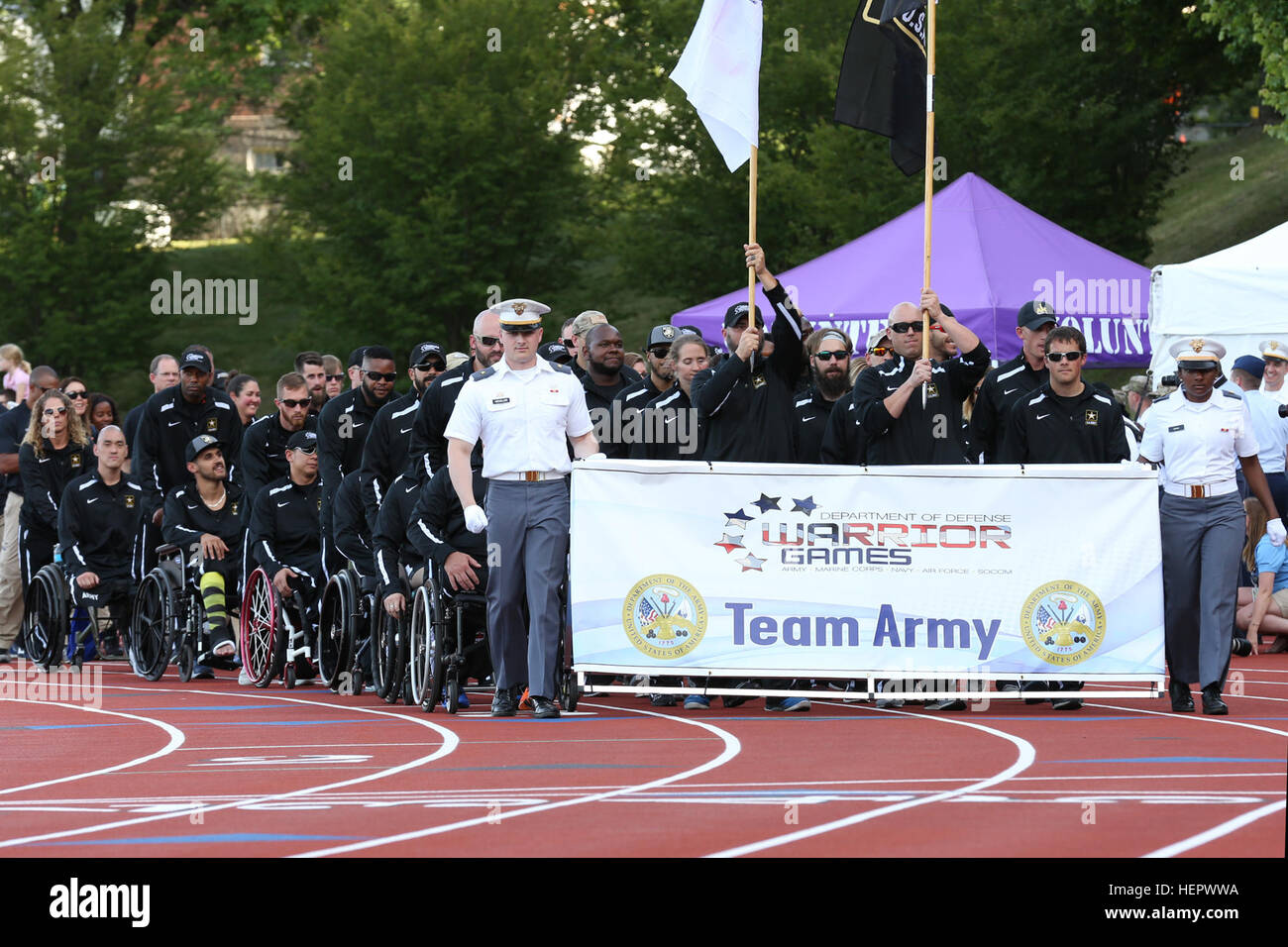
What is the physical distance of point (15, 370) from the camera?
23.6 meters

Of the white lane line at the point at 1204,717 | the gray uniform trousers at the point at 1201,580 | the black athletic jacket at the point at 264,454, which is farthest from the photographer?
the black athletic jacket at the point at 264,454

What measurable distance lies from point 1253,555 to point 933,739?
24.5 feet

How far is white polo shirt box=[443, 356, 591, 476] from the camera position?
12438mm

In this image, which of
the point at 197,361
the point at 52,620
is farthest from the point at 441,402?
the point at 52,620

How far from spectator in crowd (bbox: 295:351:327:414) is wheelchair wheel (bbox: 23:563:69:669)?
2.42 m

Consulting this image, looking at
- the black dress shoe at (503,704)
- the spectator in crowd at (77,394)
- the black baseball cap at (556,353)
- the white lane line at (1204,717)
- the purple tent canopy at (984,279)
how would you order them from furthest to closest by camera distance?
the purple tent canopy at (984,279)
the spectator in crowd at (77,394)
the black baseball cap at (556,353)
the black dress shoe at (503,704)
the white lane line at (1204,717)

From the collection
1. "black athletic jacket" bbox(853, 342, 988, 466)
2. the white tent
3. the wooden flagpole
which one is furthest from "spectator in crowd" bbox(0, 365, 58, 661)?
the white tent

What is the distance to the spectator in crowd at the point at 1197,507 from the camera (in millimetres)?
12430

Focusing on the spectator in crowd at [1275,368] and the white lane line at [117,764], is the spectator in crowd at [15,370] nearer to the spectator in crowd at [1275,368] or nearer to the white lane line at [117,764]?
the white lane line at [117,764]

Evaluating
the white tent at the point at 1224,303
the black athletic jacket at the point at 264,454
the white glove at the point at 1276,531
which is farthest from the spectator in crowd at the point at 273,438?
the white tent at the point at 1224,303

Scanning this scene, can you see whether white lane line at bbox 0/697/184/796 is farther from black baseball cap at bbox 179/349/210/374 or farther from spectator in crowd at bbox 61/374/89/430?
spectator in crowd at bbox 61/374/89/430

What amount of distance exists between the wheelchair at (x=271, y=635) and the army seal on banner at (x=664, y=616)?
3586 mm

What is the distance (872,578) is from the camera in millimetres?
12570
